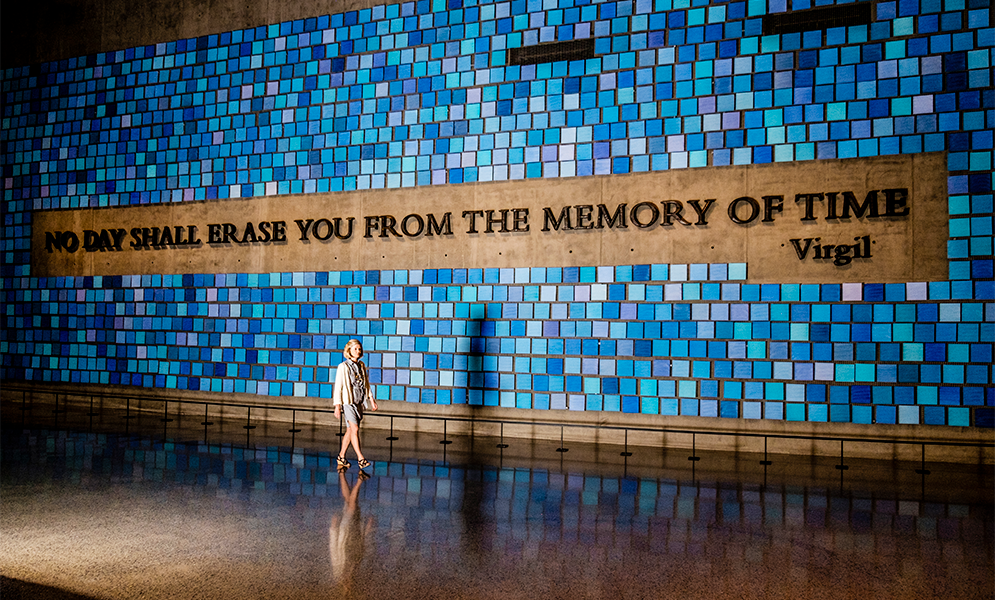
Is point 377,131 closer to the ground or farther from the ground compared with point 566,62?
closer to the ground

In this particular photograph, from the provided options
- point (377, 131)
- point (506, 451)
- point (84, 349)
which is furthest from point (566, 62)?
point (84, 349)

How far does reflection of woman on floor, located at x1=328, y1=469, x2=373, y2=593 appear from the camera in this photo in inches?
173

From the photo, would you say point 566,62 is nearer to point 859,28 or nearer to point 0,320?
point 859,28

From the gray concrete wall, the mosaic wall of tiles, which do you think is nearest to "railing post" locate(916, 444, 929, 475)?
the mosaic wall of tiles

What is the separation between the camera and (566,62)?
1055 cm

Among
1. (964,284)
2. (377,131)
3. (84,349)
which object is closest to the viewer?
(964,284)

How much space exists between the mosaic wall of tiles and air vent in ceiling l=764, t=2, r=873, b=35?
4.4 inches

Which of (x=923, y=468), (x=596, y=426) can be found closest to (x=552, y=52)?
(x=596, y=426)

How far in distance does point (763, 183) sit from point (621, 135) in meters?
2.03

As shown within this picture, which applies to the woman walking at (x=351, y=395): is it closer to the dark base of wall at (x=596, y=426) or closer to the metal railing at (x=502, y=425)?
the metal railing at (x=502, y=425)

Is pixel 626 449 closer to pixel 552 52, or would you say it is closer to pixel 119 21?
pixel 552 52

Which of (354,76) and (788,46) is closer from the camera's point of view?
(788,46)

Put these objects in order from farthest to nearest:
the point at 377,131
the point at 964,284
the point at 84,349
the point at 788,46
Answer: the point at 84,349, the point at 377,131, the point at 788,46, the point at 964,284

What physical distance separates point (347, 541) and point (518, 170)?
6.79m
